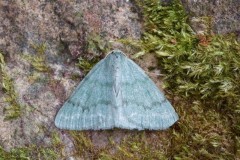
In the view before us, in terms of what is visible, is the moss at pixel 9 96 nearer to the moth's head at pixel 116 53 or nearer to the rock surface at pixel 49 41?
the rock surface at pixel 49 41

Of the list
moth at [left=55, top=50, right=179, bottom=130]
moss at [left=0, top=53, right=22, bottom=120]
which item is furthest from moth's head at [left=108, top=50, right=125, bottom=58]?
moss at [left=0, top=53, right=22, bottom=120]

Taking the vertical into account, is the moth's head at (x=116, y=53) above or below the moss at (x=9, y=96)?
above

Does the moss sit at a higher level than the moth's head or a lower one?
lower

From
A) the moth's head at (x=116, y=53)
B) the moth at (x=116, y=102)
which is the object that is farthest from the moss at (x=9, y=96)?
the moth's head at (x=116, y=53)

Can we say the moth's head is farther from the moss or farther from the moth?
the moss

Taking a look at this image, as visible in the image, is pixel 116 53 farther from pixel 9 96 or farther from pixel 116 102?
pixel 9 96

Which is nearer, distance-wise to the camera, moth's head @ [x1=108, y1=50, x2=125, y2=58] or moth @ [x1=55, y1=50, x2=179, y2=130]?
moth @ [x1=55, y1=50, x2=179, y2=130]

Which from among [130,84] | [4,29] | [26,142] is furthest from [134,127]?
[4,29]
